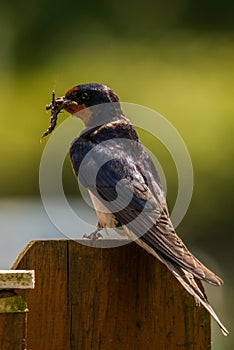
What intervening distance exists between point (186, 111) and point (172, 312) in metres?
6.00

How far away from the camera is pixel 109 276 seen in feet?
10.6

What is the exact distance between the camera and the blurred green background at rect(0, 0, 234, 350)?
848 cm

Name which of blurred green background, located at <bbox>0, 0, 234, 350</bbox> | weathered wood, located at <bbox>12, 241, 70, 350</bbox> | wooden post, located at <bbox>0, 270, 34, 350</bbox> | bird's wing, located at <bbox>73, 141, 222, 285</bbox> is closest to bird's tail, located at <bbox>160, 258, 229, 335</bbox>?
bird's wing, located at <bbox>73, 141, 222, 285</bbox>

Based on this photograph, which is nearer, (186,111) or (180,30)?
(186,111)

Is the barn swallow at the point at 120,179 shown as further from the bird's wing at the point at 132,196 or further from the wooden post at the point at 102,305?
the wooden post at the point at 102,305

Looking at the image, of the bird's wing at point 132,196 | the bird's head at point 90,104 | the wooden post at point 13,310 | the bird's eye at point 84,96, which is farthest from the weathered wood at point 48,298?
the bird's eye at point 84,96

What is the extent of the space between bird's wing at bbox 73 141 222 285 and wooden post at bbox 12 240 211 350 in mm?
280

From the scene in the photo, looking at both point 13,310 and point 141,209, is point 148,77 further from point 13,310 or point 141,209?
point 13,310

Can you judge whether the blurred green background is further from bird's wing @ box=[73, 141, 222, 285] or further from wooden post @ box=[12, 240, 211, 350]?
wooden post @ box=[12, 240, 211, 350]

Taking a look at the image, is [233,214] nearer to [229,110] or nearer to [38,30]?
[229,110]

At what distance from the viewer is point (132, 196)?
404 cm

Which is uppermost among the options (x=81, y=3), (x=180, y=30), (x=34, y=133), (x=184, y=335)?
(x=81, y=3)

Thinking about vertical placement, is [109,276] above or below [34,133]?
below

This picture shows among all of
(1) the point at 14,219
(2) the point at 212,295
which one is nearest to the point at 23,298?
(2) the point at 212,295
